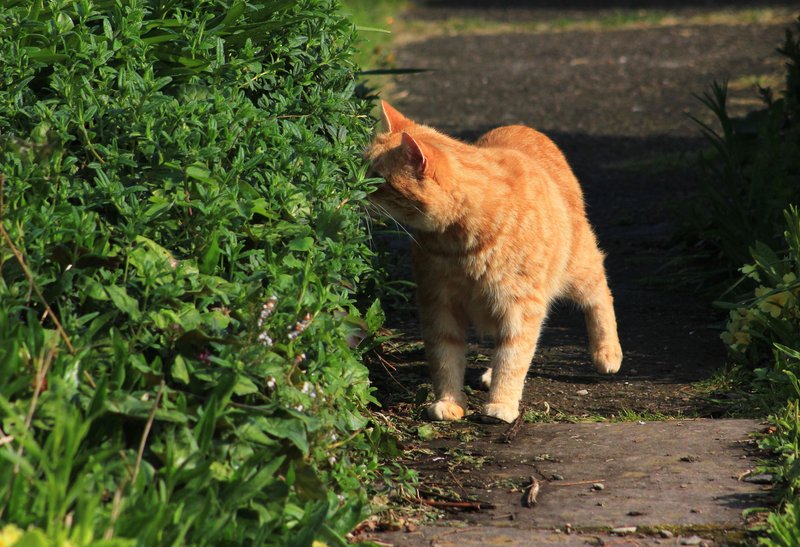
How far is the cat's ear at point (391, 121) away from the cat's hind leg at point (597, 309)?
1034mm

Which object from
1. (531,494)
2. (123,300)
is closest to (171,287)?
(123,300)

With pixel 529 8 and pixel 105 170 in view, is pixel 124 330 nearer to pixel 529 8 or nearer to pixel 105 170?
pixel 105 170

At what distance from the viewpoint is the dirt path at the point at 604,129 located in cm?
448

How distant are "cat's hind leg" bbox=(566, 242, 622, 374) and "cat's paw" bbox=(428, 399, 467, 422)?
0.86m

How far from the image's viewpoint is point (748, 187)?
229 inches

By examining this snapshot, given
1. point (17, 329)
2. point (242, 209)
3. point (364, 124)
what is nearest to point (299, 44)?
point (364, 124)

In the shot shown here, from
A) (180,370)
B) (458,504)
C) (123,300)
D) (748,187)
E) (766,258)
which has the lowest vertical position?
(458,504)

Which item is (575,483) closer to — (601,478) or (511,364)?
(601,478)

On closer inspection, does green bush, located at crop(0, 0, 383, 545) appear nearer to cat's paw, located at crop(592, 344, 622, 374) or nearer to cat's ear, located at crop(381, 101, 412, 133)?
cat's ear, located at crop(381, 101, 412, 133)

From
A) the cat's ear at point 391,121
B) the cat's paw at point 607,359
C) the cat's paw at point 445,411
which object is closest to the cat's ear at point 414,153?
the cat's ear at point 391,121

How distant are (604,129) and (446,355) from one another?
5.89 metres

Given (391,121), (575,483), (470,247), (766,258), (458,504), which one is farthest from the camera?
(391,121)

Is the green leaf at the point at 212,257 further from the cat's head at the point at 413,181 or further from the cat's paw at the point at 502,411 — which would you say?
the cat's paw at the point at 502,411

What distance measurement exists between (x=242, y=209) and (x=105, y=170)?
0.41 metres
